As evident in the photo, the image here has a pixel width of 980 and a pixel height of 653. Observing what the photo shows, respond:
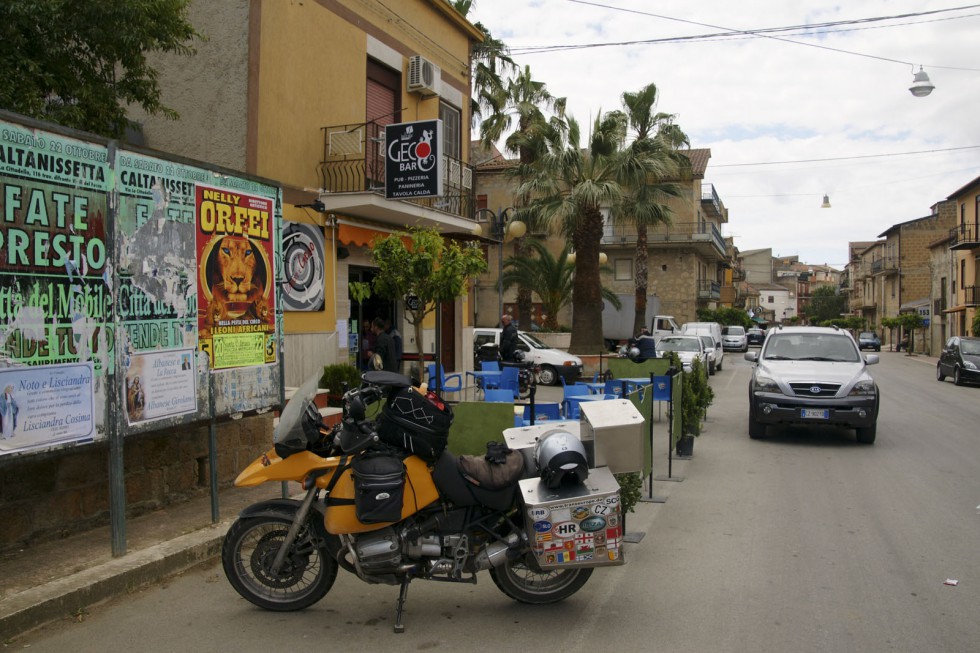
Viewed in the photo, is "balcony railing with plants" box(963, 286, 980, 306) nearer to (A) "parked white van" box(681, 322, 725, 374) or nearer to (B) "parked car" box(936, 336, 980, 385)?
(A) "parked white van" box(681, 322, 725, 374)

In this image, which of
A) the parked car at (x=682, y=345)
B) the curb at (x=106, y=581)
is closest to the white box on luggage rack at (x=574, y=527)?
the curb at (x=106, y=581)

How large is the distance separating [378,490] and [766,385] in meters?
8.27

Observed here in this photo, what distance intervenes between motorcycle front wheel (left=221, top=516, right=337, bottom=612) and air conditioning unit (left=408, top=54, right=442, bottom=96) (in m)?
11.6

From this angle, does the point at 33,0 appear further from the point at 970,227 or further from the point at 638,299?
the point at 970,227

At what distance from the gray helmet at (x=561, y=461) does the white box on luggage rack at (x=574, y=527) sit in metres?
0.08

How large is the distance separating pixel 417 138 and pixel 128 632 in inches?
367

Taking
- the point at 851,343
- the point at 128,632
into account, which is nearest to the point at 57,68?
the point at 128,632

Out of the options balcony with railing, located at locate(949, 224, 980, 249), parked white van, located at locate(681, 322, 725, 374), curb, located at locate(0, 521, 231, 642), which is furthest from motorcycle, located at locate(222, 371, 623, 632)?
balcony with railing, located at locate(949, 224, 980, 249)

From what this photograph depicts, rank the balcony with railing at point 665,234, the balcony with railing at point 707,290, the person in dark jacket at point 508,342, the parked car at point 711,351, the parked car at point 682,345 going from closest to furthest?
the person in dark jacket at point 508,342, the parked car at point 682,345, the parked car at point 711,351, the balcony with railing at point 665,234, the balcony with railing at point 707,290

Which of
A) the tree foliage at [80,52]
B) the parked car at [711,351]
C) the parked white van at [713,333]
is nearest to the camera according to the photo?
the tree foliage at [80,52]

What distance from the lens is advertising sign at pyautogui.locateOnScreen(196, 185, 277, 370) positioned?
6301mm

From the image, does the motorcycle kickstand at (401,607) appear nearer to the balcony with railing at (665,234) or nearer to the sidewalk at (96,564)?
the sidewalk at (96,564)

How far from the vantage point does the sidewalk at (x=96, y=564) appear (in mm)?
4418

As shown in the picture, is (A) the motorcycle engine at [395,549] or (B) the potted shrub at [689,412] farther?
(B) the potted shrub at [689,412]
